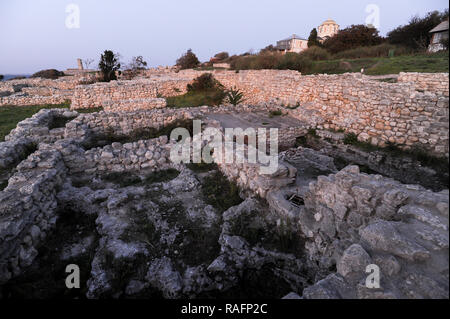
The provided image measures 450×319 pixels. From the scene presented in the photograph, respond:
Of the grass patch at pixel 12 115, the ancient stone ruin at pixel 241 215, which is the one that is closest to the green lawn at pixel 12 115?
the grass patch at pixel 12 115

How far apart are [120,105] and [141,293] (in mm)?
11600

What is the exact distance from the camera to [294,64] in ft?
49.2

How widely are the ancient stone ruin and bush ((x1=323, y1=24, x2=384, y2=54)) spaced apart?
15.3m

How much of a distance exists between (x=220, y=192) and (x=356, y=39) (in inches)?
906

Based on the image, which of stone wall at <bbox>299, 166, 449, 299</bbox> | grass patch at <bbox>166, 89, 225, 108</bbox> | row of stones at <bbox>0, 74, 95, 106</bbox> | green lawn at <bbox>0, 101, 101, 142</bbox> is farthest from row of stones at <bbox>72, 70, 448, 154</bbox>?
row of stones at <bbox>0, 74, 95, 106</bbox>

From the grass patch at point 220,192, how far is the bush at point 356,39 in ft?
69.1

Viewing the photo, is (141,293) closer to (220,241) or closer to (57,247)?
(220,241)

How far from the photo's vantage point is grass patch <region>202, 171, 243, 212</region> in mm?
4910

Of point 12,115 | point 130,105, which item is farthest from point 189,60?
point 12,115

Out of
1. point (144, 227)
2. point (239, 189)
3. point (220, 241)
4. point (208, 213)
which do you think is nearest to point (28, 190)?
point (144, 227)

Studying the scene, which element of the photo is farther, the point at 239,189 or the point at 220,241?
the point at 239,189

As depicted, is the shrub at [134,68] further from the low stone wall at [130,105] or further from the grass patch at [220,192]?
the grass patch at [220,192]

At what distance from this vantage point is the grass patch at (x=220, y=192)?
4910mm

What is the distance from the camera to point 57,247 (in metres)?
3.96
